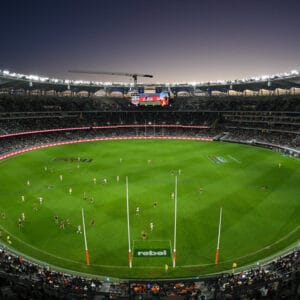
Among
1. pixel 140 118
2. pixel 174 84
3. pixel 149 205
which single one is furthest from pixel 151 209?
pixel 174 84

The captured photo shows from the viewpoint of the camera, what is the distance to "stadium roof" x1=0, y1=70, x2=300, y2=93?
103m

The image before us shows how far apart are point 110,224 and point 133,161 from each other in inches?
1429

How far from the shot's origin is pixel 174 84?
5738 inches

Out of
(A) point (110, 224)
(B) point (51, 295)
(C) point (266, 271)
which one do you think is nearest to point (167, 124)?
(A) point (110, 224)

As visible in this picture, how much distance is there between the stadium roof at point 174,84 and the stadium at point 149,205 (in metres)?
0.96

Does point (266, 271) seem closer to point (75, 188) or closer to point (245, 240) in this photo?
point (245, 240)

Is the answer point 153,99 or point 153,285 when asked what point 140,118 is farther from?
point 153,285

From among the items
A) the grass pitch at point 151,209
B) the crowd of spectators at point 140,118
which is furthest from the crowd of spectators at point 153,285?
the crowd of spectators at point 140,118

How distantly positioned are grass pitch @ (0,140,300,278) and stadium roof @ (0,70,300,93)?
4062 centimetres

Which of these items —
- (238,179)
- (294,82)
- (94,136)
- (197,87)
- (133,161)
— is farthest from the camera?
(197,87)

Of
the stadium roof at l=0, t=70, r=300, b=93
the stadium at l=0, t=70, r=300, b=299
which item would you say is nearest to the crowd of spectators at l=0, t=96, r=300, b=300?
the stadium at l=0, t=70, r=300, b=299

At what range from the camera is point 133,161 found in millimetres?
72750

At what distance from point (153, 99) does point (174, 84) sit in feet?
139

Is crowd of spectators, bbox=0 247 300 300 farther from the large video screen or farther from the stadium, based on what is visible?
the large video screen
